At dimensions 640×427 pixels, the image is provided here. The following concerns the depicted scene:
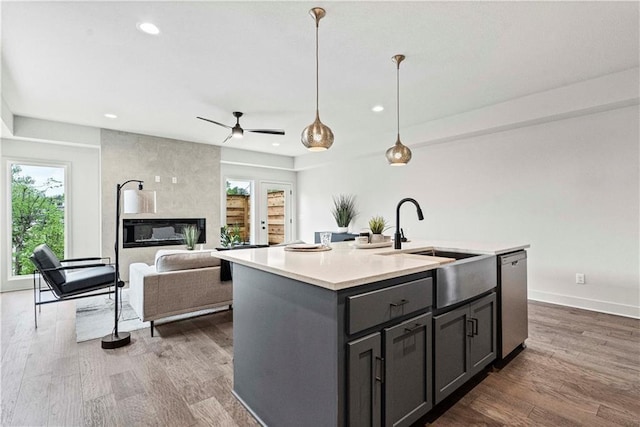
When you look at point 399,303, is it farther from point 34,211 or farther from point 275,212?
point 275,212

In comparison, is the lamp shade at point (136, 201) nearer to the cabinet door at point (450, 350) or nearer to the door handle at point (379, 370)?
the door handle at point (379, 370)

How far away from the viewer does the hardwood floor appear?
72.4 inches

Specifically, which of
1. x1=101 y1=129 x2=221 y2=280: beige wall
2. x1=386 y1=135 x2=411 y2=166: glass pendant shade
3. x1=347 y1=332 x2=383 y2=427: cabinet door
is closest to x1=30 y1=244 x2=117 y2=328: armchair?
x1=101 y1=129 x2=221 y2=280: beige wall

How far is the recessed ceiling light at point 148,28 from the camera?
242 cm

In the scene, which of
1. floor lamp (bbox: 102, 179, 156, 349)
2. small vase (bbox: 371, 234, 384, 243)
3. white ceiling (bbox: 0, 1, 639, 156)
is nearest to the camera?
white ceiling (bbox: 0, 1, 639, 156)

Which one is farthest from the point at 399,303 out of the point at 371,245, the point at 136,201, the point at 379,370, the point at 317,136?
the point at 136,201

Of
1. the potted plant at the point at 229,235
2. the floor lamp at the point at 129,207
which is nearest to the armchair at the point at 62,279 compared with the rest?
the floor lamp at the point at 129,207

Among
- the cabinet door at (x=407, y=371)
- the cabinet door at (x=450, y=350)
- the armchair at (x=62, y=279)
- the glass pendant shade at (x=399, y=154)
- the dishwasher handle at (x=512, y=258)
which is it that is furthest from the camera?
the armchair at (x=62, y=279)

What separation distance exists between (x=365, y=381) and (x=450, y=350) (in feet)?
2.47

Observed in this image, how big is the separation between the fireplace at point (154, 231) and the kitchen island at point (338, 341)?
4687 millimetres

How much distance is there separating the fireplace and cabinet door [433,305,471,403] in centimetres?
549

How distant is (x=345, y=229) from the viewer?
6.74 metres

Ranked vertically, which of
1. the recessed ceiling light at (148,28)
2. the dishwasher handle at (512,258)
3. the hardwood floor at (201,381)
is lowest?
the hardwood floor at (201,381)

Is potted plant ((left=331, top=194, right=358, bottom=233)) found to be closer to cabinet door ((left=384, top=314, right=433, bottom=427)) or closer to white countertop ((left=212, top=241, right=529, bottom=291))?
white countertop ((left=212, top=241, right=529, bottom=291))
